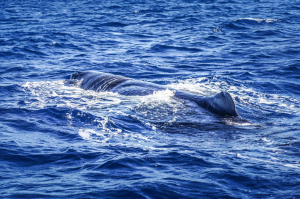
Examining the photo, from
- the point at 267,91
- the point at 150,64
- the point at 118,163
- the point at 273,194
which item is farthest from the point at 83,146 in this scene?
the point at 150,64

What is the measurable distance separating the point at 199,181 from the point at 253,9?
95.8ft

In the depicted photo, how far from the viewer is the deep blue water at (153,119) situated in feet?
19.9

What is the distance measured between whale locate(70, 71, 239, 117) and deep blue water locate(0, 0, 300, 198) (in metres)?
0.26

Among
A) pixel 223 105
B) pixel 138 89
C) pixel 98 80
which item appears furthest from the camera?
pixel 98 80

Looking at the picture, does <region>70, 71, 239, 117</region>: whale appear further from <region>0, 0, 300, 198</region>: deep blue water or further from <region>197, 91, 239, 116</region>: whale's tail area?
<region>0, 0, 300, 198</region>: deep blue water

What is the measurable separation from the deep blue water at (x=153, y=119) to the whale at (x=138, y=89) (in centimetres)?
26

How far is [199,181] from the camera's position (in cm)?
600

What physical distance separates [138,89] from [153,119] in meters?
2.58

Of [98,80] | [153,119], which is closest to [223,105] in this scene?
[153,119]

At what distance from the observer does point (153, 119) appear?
947cm

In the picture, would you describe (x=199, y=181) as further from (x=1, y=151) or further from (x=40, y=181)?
(x=1, y=151)

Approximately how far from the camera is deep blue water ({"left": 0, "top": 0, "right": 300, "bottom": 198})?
605 cm

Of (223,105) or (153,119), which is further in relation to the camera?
(153,119)

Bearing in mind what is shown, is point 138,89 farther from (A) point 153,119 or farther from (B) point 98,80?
(A) point 153,119
